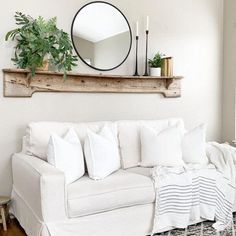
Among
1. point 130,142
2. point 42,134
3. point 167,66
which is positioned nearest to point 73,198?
point 42,134

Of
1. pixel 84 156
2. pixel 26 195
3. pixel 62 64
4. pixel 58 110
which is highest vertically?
Result: pixel 62 64

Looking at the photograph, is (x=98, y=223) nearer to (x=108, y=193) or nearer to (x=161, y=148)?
(x=108, y=193)

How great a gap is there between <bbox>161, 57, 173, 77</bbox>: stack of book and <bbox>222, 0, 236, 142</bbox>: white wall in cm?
102

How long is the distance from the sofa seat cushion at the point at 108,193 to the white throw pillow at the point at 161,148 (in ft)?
1.07

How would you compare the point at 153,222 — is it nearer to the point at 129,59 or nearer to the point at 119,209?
the point at 119,209

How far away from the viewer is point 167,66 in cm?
373

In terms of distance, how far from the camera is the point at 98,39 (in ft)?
11.4

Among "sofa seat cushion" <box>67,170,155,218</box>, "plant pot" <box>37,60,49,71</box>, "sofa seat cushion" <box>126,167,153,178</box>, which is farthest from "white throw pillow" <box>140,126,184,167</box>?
"plant pot" <box>37,60,49,71</box>

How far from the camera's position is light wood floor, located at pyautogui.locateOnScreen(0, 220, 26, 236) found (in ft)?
8.89

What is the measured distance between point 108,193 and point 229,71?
106 inches

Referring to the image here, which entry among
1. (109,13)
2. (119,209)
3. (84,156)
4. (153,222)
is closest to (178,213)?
(153,222)

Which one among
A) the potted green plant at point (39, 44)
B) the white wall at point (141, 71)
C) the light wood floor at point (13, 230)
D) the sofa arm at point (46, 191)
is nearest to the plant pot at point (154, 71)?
the white wall at point (141, 71)

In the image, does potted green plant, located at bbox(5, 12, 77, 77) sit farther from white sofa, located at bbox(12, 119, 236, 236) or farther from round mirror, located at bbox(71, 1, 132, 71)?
white sofa, located at bbox(12, 119, 236, 236)

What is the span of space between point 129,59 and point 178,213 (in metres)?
1.79
